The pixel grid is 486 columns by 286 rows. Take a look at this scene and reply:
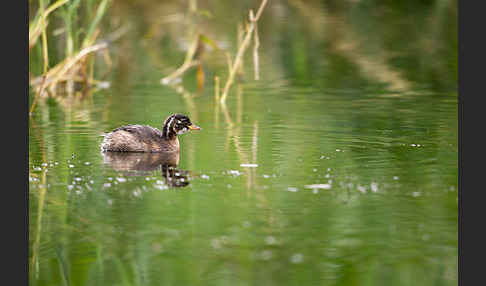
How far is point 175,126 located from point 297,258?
4499 mm

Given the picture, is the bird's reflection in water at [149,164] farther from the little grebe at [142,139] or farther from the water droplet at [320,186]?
the water droplet at [320,186]

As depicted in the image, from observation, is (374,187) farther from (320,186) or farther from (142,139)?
(142,139)

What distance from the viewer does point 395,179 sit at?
29.3ft

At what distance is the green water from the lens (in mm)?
6512

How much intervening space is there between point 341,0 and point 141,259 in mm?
21550

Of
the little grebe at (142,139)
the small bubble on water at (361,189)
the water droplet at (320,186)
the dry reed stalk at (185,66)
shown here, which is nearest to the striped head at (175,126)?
the little grebe at (142,139)

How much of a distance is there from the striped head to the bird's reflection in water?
0.96ft

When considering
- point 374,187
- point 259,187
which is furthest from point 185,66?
point 374,187

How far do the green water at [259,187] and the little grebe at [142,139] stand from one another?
0.58 feet

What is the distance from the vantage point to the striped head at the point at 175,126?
35.3ft

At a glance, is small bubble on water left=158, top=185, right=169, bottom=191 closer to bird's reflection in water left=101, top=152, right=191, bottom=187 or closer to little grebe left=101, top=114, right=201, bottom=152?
bird's reflection in water left=101, top=152, right=191, bottom=187

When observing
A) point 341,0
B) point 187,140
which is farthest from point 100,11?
point 341,0

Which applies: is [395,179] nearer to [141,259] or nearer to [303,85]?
[141,259]

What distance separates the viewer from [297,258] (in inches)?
259
